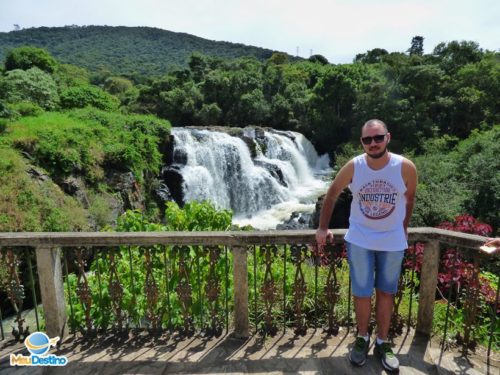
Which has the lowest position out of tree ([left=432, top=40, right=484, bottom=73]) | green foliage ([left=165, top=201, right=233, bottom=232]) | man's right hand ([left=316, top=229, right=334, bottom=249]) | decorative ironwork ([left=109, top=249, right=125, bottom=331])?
decorative ironwork ([left=109, top=249, right=125, bottom=331])

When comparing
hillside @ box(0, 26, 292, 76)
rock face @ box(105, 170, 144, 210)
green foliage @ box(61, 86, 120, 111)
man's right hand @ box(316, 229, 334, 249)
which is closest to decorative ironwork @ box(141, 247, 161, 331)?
man's right hand @ box(316, 229, 334, 249)

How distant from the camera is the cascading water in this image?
1905 cm

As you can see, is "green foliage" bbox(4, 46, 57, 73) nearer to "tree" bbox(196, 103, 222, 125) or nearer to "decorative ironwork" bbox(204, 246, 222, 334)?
"tree" bbox(196, 103, 222, 125)

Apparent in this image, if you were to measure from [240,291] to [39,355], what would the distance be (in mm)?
1847

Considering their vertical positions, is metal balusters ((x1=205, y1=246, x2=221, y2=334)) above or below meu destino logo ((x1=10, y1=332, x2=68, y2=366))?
above

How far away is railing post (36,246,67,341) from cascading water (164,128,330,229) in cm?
1414

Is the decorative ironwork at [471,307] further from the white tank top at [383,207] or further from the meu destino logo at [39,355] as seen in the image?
the meu destino logo at [39,355]

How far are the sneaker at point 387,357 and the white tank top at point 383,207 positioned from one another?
2.91 feet

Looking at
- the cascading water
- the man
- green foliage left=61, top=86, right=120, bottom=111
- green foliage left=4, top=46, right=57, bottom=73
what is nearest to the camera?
the man

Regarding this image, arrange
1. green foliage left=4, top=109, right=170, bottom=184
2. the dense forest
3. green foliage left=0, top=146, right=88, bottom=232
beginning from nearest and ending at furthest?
green foliage left=0, top=146, right=88, bottom=232 < the dense forest < green foliage left=4, top=109, right=170, bottom=184

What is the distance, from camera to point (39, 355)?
3.16 m

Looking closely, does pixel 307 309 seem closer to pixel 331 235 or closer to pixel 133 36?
pixel 331 235

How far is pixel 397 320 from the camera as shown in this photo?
11.2 ft

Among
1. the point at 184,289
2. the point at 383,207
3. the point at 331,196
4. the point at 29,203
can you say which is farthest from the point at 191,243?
the point at 29,203
